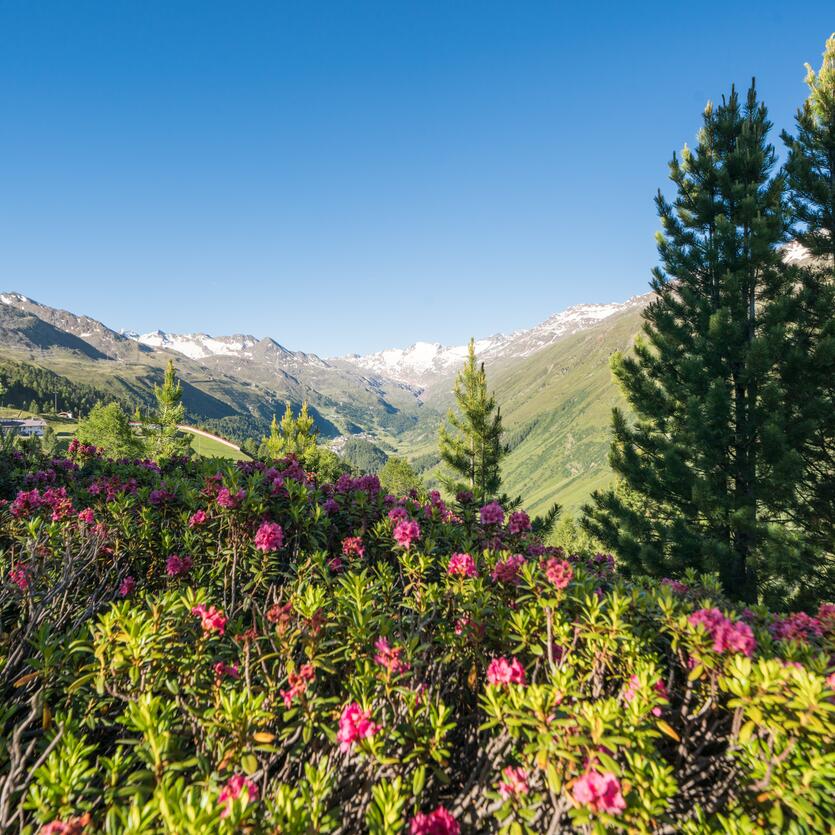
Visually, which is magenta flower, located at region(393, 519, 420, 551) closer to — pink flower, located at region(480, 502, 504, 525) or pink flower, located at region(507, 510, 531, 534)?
pink flower, located at region(480, 502, 504, 525)

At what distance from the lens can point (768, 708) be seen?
95.1 inches

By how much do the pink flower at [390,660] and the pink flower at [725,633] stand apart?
2.01m

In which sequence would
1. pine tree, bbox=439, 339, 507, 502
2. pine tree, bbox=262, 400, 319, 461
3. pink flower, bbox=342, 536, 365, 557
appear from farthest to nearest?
pine tree, bbox=262, 400, 319, 461, pine tree, bbox=439, 339, 507, 502, pink flower, bbox=342, 536, 365, 557

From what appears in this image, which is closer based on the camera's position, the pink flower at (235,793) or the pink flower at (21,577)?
the pink flower at (235,793)

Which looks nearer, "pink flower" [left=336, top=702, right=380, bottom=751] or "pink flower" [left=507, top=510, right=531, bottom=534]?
"pink flower" [left=336, top=702, right=380, bottom=751]

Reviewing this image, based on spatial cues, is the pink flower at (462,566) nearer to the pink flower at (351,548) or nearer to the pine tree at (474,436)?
the pink flower at (351,548)

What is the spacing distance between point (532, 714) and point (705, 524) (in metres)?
14.8

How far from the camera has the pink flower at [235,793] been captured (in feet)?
5.48

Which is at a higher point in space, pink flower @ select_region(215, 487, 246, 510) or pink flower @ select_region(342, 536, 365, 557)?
pink flower @ select_region(215, 487, 246, 510)

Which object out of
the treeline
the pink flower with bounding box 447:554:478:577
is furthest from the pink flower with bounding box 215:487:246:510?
the treeline

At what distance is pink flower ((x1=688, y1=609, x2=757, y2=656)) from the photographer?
2.52 meters

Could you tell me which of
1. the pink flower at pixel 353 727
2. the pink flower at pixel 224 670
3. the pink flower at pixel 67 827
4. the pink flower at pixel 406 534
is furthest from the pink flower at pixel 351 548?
the pink flower at pixel 67 827

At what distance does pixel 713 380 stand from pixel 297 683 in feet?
44.4

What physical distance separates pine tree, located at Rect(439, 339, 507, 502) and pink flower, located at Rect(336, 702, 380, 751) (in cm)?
2071
